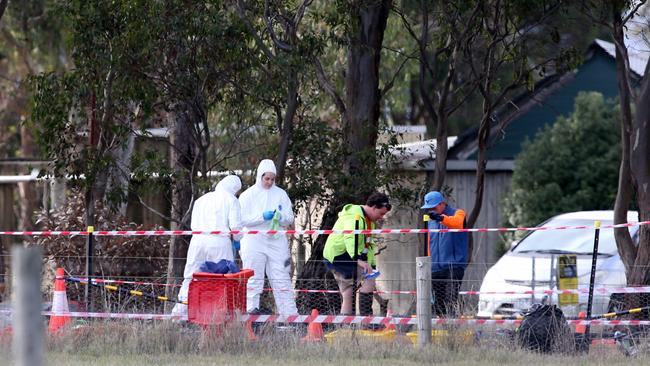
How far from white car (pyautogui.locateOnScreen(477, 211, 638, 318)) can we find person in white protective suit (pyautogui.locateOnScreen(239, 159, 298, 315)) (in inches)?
99.1

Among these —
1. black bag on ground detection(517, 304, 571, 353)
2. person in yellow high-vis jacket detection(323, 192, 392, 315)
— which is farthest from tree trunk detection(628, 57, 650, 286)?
black bag on ground detection(517, 304, 571, 353)

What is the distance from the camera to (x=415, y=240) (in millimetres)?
16625

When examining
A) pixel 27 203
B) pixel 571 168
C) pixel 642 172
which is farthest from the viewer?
pixel 27 203

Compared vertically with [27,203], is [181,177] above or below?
below

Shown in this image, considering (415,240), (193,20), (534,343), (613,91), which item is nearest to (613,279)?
(415,240)

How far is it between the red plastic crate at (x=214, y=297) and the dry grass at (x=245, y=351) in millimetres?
150

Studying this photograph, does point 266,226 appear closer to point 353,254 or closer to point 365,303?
point 353,254

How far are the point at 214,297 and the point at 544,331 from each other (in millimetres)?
2865

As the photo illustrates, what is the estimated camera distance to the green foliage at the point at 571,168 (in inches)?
822

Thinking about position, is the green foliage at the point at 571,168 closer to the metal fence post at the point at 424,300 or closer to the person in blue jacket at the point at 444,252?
the person in blue jacket at the point at 444,252

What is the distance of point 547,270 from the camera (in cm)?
1460

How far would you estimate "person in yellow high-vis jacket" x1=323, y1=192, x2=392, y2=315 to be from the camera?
12.3 meters

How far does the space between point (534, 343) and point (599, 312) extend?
11.3 feet

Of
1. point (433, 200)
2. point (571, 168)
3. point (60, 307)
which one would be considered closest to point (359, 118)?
point (433, 200)
